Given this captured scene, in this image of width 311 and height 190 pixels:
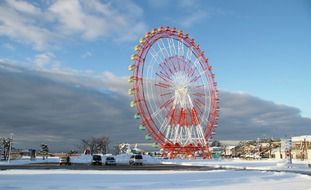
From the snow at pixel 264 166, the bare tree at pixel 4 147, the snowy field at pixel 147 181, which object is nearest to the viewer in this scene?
the snowy field at pixel 147 181

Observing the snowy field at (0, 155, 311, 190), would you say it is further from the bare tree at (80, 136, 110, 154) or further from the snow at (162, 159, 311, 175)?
the bare tree at (80, 136, 110, 154)

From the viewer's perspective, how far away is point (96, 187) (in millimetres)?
21594

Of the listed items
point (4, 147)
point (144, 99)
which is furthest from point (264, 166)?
point (4, 147)

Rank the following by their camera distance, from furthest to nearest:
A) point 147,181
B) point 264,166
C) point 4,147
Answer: point 4,147 < point 264,166 < point 147,181

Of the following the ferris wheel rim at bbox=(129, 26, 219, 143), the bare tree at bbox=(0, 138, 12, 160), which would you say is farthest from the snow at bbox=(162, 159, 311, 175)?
the bare tree at bbox=(0, 138, 12, 160)

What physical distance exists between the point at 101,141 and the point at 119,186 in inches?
5638

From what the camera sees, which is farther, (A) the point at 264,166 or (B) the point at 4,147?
(B) the point at 4,147

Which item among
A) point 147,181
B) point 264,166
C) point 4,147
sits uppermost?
point 4,147

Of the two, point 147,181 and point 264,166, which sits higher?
point 264,166

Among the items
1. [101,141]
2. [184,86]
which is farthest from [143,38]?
[101,141]

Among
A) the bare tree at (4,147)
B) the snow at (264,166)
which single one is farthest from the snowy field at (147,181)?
the bare tree at (4,147)

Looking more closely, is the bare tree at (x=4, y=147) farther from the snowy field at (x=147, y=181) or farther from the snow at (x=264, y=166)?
the snowy field at (x=147, y=181)

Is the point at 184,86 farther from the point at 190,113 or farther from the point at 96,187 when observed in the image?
the point at 96,187

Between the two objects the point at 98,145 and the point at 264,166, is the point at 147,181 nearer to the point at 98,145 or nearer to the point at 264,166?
the point at 264,166
